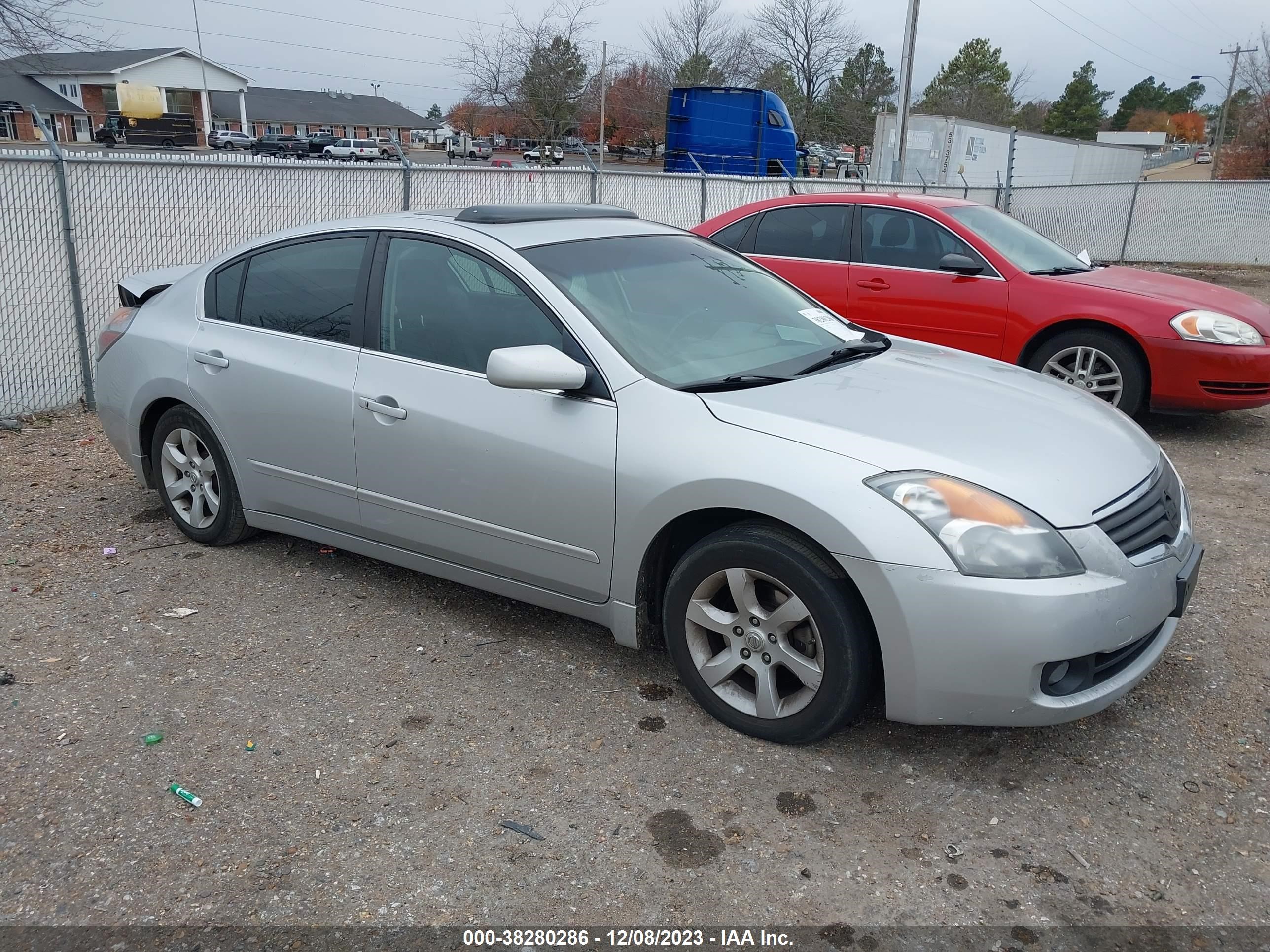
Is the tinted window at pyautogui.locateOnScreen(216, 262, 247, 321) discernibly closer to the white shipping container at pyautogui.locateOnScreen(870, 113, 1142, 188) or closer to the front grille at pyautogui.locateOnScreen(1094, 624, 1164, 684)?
the front grille at pyautogui.locateOnScreen(1094, 624, 1164, 684)

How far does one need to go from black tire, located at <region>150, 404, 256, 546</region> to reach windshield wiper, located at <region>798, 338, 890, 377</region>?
2627 mm

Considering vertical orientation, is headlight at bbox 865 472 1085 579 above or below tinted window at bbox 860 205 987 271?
below

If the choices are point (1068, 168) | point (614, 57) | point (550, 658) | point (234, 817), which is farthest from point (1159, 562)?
point (614, 57)

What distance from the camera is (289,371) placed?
4.13 m

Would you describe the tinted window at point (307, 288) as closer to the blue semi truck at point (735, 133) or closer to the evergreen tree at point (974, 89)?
the blue semi truck at point (735, 133)

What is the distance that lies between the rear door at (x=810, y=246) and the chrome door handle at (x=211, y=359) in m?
4.51

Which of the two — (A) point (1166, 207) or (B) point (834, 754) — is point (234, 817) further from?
(A) point (1166, 207)

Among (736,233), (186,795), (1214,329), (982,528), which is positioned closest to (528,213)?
(982,528)

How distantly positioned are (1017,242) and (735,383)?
500 centimetres

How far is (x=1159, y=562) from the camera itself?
117 inches

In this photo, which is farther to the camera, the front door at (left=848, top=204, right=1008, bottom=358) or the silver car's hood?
the front door at (left=848, top=204, right=1008, bottom=358)

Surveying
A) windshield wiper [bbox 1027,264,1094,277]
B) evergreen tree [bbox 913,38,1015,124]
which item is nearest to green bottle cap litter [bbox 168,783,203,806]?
windshield wiper [bbox 1027,264,1094,277]

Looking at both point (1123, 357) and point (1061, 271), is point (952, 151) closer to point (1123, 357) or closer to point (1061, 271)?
point (1061, 271)

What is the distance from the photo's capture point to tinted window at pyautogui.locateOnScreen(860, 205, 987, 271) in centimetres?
729
